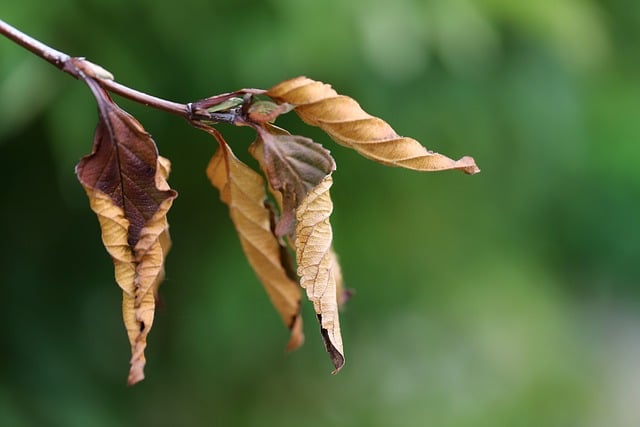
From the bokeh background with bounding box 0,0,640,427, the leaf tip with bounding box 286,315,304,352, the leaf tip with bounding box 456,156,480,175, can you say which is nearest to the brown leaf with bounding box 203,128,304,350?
the leaf tip with bounding box 286,315,304,352

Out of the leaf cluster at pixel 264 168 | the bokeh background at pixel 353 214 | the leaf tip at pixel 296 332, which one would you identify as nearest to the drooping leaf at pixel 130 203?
the leaf cluster at pixel 264 168

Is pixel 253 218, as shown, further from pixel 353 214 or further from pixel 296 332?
pixel 353 214

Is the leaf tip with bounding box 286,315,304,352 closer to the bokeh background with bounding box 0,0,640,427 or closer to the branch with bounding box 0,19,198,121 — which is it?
the branch with bounding box 0,19,198,121

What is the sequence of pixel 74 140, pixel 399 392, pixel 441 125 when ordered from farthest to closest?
pixel 399 392
pixel 441 125
pixel 74 140

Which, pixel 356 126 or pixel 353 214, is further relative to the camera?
pixel 353 214

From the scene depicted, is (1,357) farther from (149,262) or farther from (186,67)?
(149,262)

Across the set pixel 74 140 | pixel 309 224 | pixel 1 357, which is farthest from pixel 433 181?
pixel 309 224

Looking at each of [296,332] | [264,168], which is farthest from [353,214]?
[264,168]
